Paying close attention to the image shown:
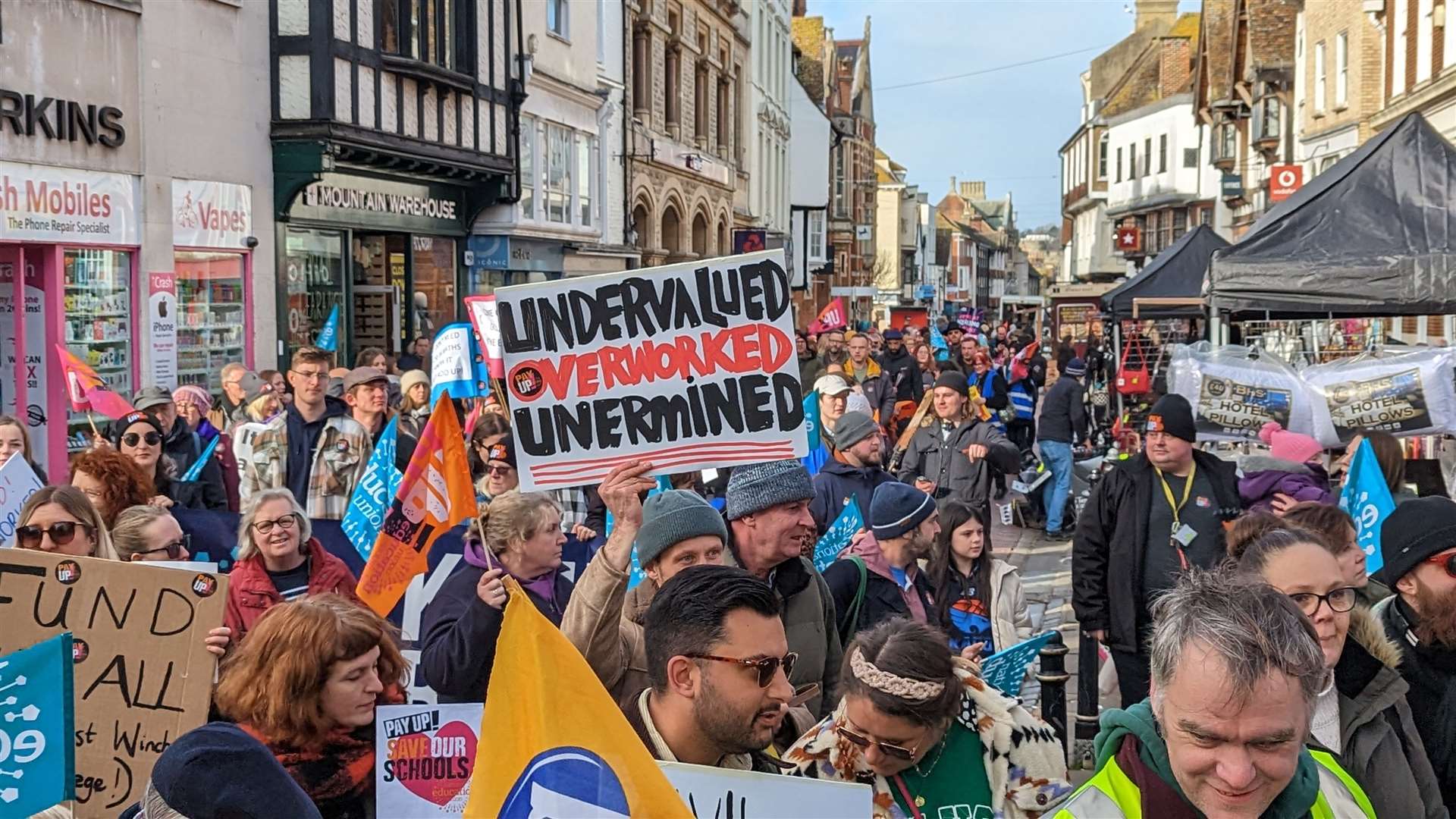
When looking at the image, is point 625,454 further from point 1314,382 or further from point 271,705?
point 1314,382

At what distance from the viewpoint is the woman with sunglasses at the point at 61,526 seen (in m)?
5.59

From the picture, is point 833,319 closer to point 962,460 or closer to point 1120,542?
point 962,460

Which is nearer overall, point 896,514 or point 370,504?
point 896,514

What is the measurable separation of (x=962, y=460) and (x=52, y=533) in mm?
6394

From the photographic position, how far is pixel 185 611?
15.1ft

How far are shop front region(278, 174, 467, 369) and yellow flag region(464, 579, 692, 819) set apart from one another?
1574 cm

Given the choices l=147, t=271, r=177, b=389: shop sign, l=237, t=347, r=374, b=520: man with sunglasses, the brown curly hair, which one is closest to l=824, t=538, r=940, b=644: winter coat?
the brown curly hair

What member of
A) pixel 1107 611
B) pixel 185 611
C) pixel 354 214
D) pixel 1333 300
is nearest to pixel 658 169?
pixel 354 214

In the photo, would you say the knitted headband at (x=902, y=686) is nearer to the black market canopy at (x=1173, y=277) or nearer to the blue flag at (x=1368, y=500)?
the blue flag at (x=1368, y=500)

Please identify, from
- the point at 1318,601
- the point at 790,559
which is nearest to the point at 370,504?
the point at 790,559

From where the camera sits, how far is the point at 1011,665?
17.4 feet

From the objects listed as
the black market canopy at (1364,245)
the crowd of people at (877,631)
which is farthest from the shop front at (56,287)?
the black market canopy at (1364,245)

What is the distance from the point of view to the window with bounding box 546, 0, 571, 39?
25.4 metres

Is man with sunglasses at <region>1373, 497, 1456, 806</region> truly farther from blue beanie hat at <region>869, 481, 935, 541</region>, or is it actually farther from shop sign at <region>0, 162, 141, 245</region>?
shop sign at <region>0, 162, 141, 245</region>
